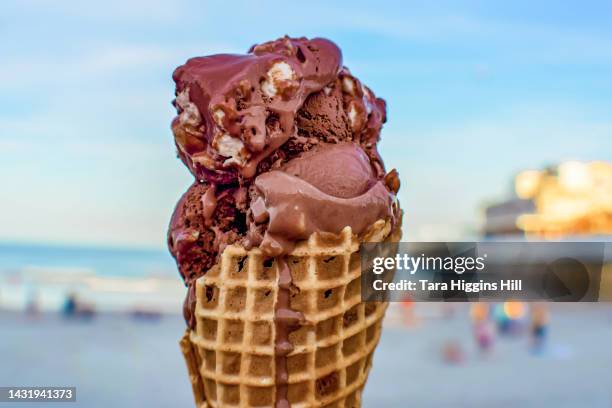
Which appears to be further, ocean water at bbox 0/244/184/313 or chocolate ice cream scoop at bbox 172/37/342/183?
ocean water at bbox 0/244/184/313

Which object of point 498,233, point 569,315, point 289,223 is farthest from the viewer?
point 498,233

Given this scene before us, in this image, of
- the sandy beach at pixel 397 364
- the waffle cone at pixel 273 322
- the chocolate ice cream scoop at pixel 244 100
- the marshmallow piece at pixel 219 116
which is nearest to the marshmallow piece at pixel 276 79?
the chocolate ice cream scoop at pixel 244 100

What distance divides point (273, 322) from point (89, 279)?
16970 mm

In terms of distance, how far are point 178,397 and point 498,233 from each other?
70.5 feet

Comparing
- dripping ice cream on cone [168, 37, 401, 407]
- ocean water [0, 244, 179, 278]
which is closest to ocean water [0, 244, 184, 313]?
ocean water [0, 244, 179, 278]

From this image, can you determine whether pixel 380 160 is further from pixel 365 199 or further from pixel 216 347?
pixel 216 347

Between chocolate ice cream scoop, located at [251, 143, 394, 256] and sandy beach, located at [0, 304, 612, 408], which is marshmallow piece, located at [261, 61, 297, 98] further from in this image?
sandy beach, located at [0, 304, 612, 408]

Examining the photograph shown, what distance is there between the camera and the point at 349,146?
6.54 feet

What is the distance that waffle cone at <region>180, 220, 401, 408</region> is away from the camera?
178cm

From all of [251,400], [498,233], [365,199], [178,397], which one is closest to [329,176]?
[365,199]

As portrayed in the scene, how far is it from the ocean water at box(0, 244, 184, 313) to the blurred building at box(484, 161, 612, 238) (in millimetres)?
11484

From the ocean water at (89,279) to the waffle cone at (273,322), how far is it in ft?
27.7

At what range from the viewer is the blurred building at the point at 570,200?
16.5 m

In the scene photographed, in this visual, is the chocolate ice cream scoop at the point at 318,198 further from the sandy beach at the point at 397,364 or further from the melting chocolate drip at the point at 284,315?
the sandy beach at the point at 397,364
